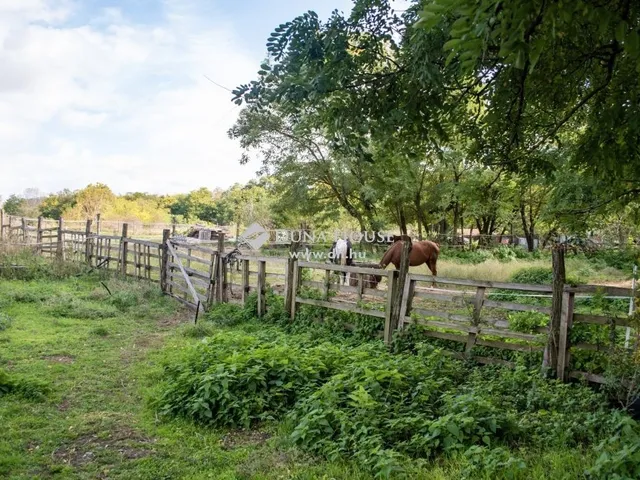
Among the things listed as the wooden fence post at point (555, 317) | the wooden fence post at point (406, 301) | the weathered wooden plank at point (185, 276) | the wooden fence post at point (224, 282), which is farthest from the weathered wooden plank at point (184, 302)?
the wooden fence post at point (555, 317)

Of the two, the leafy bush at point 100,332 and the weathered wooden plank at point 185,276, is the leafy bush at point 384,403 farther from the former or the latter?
the weathered wooden plank at point 185,276

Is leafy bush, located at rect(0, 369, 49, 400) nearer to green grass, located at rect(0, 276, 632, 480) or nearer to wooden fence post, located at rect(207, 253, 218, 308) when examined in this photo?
green grass, located at rect(0, 276, 632, 480)

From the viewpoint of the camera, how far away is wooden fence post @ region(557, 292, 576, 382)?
4.99 metres

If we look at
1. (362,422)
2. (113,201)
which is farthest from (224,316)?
(113,201)

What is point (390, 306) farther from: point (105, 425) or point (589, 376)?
point (105, 425)

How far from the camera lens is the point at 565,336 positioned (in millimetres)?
4992

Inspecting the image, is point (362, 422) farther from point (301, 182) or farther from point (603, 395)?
point (301, 182)

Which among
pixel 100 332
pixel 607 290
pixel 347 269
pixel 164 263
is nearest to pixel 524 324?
pixel 607 290

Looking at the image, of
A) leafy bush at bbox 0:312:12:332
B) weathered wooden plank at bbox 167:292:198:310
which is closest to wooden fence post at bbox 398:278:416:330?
weathered wooden plank at bbox 167:292:198:310

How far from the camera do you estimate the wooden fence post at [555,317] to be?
508 centimetres

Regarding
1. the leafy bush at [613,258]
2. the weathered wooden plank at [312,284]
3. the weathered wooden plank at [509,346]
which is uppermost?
the leafy bush at [613,258]

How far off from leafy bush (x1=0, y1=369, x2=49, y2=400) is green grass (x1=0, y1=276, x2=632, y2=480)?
0.04 metres

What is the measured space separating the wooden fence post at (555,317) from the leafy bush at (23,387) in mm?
5416

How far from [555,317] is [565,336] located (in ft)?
0.73
